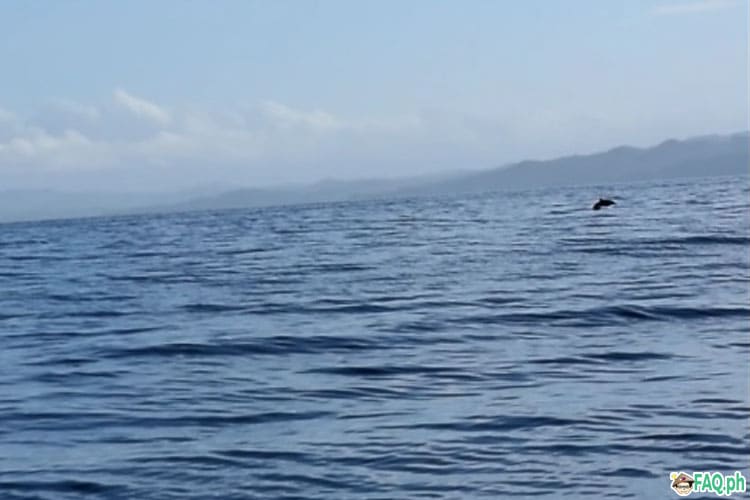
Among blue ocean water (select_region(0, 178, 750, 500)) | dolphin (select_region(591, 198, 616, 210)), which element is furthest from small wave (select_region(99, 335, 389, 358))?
dolphin (select_region(591, 198, 616, 210))

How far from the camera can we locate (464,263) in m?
36.6

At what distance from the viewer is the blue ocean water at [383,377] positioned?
12492mm

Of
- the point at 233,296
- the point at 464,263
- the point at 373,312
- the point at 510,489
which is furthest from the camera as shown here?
the point at 464,263

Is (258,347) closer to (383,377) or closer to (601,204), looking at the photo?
(383,377)

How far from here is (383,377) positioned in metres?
17.8

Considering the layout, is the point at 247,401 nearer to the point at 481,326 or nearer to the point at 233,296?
→ the point at 481,326

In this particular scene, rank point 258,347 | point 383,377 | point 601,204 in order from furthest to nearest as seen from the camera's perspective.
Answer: point 601,204
point 258,347
point 383,377

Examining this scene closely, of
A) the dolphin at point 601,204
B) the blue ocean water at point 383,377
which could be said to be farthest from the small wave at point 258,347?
the dolphin at point 601,204

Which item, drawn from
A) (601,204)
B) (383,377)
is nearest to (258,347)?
(383,377)

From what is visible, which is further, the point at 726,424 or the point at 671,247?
the point at 671,247

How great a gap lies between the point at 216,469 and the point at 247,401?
11.5 feet

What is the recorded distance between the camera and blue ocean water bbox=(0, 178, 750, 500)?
12.5 metres

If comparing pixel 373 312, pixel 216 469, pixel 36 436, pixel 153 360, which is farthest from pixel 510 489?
pixel 373 312

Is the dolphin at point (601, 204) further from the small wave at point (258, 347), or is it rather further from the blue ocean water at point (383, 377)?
the small wave at point (258, 347)
